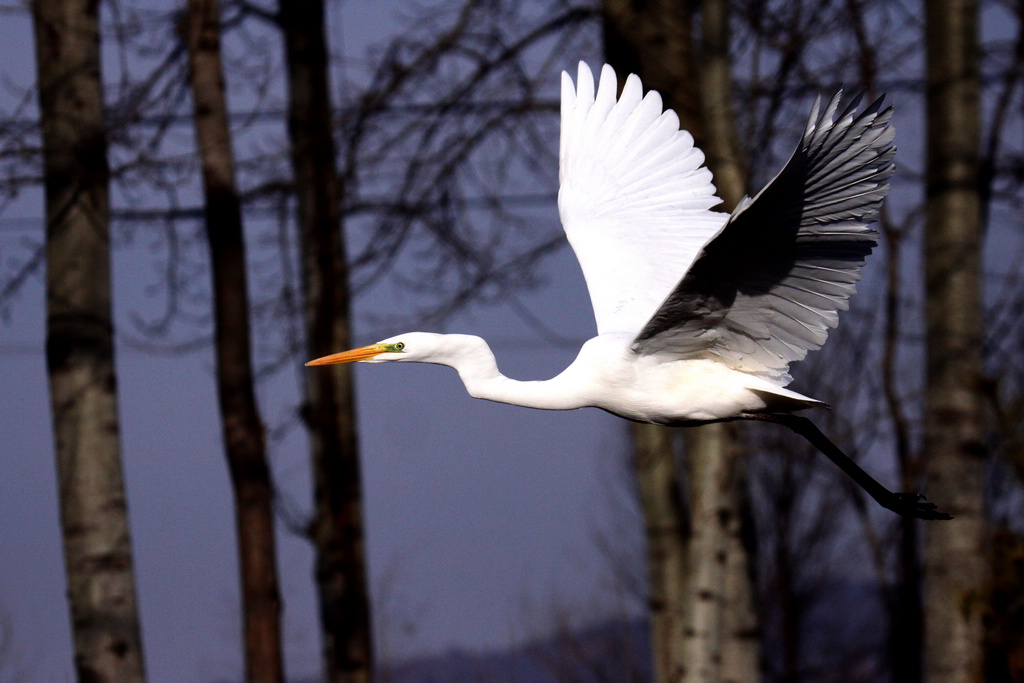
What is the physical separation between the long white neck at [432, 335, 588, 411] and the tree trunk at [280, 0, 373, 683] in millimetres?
3231

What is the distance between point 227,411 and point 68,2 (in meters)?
2.04

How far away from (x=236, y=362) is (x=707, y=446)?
2412 millimetres

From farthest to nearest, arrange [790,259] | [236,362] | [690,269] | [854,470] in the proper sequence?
1. [236,362]
2. [854,470]
3. [790,259]
4. [690,269]

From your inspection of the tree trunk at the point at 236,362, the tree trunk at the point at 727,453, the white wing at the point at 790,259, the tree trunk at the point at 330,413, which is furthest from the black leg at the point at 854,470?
the tree trunk at the point at 330,413

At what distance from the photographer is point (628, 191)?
3518 millimetres

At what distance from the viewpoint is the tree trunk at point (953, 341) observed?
496 centimetres

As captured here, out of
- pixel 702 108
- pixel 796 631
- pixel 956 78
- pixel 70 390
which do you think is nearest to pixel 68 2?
pixel 70 390

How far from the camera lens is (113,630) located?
13.3 feet

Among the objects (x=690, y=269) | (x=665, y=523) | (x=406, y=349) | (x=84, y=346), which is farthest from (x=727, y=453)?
(x=84, y=346)

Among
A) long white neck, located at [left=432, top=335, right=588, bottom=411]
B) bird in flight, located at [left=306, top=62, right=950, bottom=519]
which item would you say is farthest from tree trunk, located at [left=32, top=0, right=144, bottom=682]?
long white neck, located at [left=432, top=335, right=588, bottom=411]

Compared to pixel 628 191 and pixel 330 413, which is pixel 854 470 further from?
pixel 330 413

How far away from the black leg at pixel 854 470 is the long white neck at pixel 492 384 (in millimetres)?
603

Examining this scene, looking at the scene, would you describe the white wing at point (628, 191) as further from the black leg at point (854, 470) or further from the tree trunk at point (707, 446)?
the tree trunk at point (707, 446)

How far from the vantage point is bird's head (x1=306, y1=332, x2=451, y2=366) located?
274 centimetres
